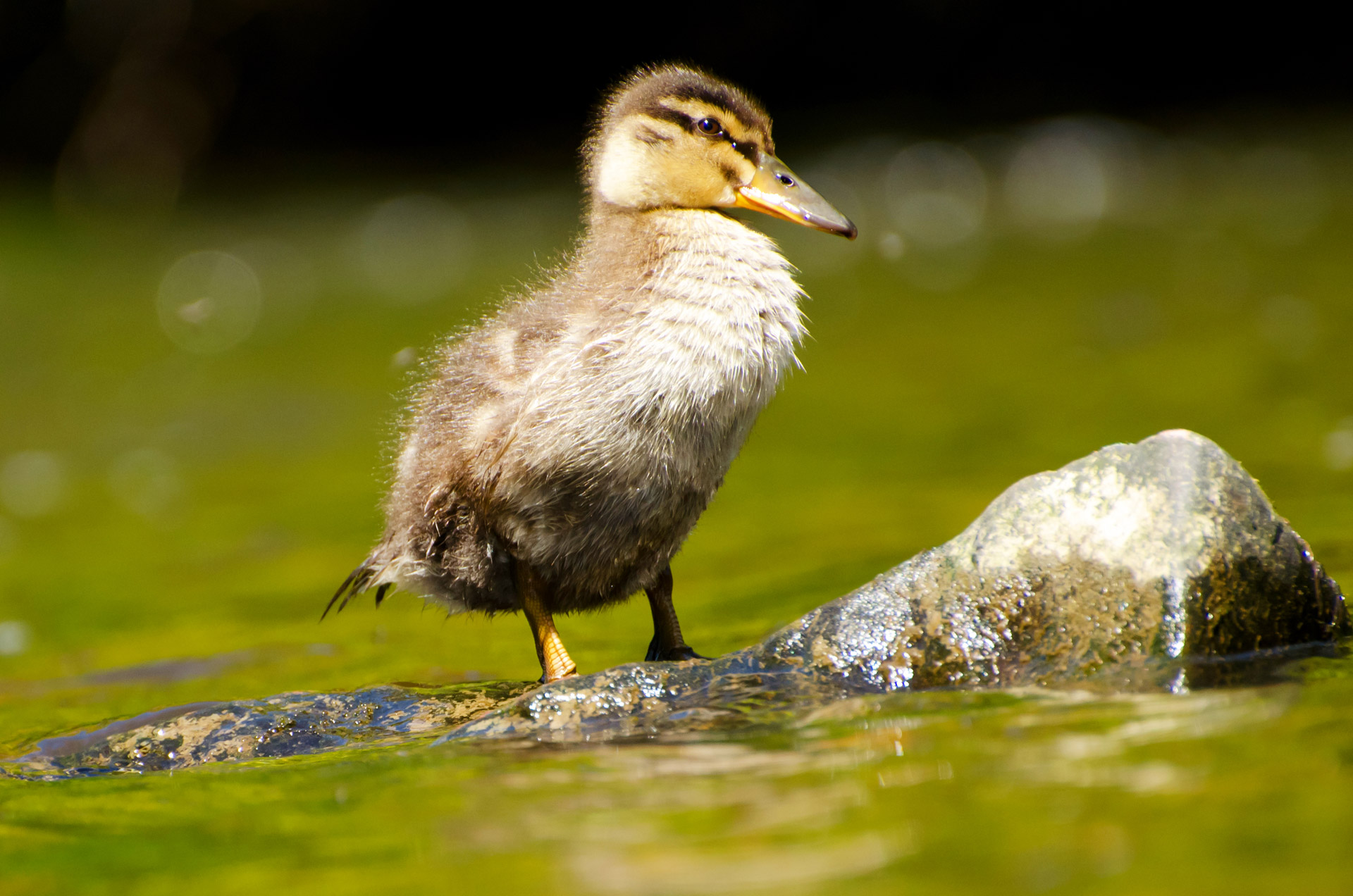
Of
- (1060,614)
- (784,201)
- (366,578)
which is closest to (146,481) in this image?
(366,578)

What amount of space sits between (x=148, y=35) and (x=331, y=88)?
3198 millimetres

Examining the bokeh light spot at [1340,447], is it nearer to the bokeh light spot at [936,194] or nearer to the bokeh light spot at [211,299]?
the bokeh light spot at [936,194]

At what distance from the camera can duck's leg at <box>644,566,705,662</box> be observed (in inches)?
225

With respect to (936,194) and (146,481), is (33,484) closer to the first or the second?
(146,481)

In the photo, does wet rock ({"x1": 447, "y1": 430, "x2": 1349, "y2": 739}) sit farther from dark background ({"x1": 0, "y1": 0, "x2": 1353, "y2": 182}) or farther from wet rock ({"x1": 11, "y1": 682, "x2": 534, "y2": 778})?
dark background ({"x1": 0, "y1": 0, "x2": 1353, "y2": 182})

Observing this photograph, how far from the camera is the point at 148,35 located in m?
23.6

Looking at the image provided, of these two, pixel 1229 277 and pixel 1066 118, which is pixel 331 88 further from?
pixel 1229 277

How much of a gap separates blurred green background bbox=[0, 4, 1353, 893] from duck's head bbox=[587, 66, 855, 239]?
736 millimetres

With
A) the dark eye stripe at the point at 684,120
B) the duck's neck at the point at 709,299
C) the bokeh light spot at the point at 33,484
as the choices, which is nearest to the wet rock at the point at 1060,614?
the duck's neck at the point at 709,299

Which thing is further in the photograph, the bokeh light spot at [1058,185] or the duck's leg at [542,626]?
the bokeh light spot at [1058,185]

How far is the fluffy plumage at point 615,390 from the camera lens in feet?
16.8

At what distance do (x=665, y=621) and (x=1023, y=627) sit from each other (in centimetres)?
145

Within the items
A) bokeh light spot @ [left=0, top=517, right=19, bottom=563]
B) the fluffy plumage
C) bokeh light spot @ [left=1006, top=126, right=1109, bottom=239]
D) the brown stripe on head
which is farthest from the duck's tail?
bokeh light spot @ [left=1006, top=126, right=1109, bottom=239]

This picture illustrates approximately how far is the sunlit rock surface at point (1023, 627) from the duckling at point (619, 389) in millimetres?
626
